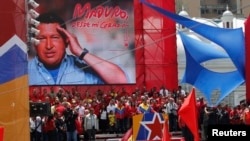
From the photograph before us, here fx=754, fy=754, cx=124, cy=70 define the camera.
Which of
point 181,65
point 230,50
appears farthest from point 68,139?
point 181,65

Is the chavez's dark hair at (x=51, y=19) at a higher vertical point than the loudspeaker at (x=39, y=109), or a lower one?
higher

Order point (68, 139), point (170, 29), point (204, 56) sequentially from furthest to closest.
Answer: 1. point (170, 29)
2. point (204, 56)
3. point (68, 139)

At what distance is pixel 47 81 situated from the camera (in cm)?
2788

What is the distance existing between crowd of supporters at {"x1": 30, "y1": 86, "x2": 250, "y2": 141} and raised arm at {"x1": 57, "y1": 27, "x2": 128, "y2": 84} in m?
3.83

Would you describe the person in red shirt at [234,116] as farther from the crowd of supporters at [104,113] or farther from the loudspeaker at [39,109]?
the loudspeaker at [39,109]

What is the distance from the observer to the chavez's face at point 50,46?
28266 mm

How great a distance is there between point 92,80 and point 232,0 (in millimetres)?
53634

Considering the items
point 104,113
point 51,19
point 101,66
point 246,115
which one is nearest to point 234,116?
point 246,115

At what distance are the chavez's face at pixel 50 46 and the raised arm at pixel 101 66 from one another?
0.28 metres

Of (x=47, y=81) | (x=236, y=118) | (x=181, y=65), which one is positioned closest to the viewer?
(x=236, y=118)

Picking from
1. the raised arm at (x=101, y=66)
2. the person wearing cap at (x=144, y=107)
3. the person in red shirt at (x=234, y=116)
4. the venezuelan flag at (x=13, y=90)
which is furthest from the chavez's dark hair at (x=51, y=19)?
the venezuelan flag at (x=13, y=90)

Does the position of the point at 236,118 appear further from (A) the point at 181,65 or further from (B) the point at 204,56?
(A) the point at 181,65

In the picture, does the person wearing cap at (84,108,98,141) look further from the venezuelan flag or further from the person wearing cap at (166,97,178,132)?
the venezuelan flag

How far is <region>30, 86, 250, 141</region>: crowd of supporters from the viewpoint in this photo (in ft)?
66.2
